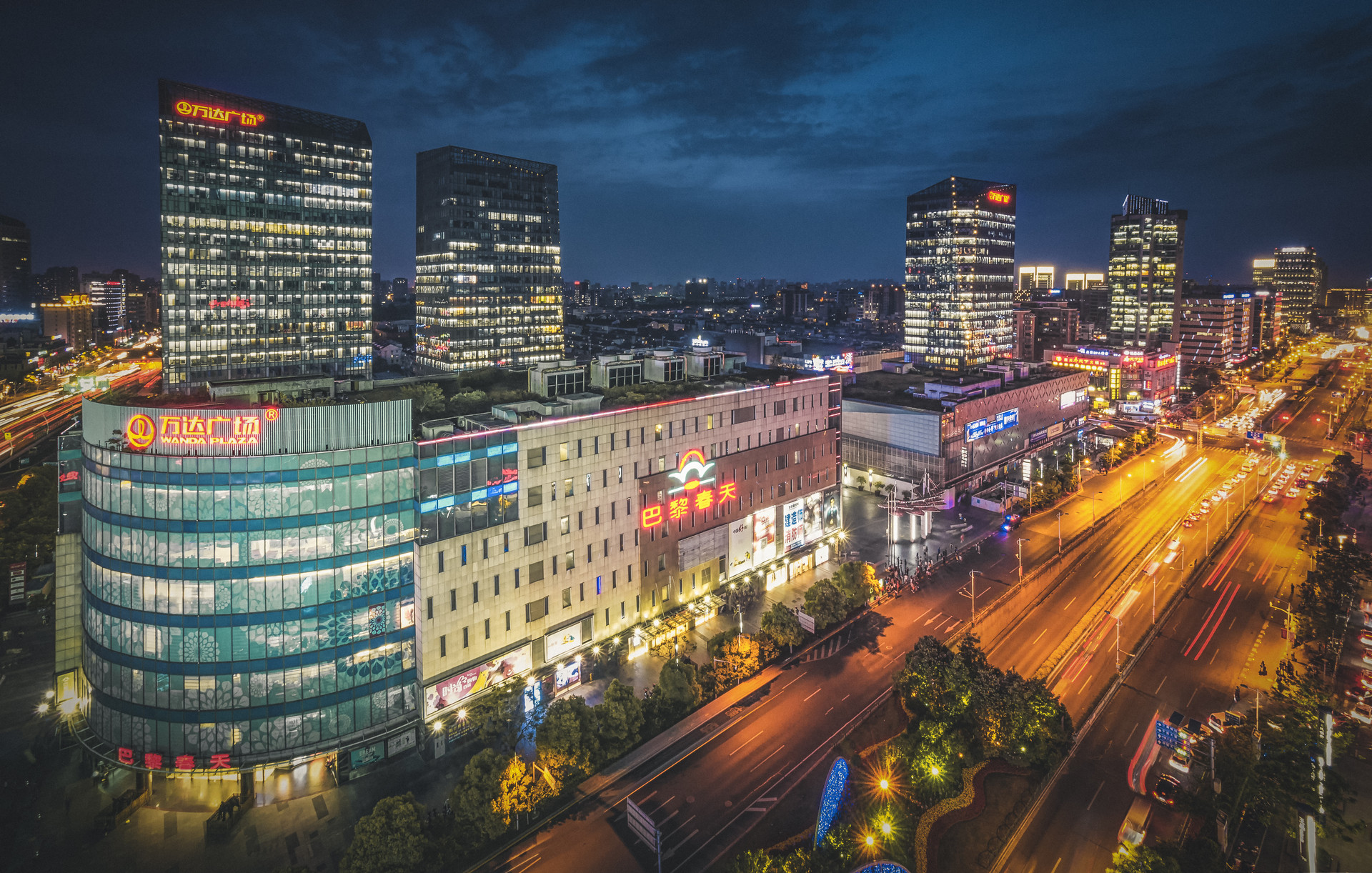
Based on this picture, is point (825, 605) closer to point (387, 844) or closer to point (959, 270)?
point (387, 844)

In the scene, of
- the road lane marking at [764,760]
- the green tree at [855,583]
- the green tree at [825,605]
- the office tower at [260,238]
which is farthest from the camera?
the office tower at [260,238]

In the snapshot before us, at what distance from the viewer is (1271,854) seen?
4103 cm

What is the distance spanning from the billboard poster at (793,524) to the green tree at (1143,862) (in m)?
47.3

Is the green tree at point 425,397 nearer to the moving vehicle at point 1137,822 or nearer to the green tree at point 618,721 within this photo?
the green tree at point 618,721

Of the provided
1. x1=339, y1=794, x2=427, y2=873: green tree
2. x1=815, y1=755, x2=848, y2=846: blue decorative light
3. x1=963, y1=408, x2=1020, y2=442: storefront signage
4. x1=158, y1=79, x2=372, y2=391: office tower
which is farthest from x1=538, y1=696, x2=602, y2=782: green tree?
x1=158, y1=79, x2=372, y2=391: office tower

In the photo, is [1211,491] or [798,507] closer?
[798,507]

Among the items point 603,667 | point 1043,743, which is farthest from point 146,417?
point 1043,743

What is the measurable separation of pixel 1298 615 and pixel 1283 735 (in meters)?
28.4

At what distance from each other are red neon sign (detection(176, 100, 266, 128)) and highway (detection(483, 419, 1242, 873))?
454 ft

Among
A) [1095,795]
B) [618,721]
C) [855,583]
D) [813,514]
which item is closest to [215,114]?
[813,514]

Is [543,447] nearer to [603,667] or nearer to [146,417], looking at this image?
[603,667]

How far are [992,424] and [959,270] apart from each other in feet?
242

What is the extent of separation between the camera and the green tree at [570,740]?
45.0 metres

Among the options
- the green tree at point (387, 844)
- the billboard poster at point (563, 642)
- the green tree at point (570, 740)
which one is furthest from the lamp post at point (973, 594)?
the green tree at point (387, 844)
